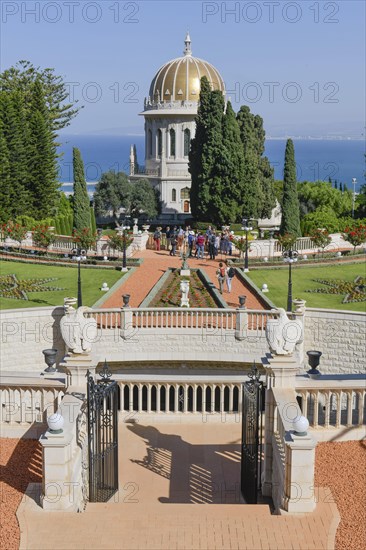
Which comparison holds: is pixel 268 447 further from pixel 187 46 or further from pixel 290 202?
pixel 187 46

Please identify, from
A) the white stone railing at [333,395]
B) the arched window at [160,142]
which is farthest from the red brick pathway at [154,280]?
the arched window at [160,142]

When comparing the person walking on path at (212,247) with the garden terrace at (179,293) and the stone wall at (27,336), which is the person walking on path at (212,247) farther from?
the stone wall at (27,336)

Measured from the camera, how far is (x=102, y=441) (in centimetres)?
1162

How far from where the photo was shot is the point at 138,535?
938cm

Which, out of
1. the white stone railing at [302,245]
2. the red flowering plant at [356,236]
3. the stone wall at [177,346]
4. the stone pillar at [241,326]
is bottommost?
the stone wall at [177,346]

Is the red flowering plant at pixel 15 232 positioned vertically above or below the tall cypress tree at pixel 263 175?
below

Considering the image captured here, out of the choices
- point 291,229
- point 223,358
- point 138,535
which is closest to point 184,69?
point 291,229

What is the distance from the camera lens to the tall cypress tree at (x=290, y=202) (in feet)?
163

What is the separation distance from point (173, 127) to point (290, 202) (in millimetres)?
31423

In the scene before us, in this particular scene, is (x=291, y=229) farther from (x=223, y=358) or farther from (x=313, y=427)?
(x=313, y=427)

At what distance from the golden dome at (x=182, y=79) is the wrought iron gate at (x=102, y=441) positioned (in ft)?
228

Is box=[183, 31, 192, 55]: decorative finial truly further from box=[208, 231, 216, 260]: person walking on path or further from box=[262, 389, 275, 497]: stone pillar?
box=[262, 389, 275, 497]: stone pillar

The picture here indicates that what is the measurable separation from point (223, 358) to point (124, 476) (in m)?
12.1

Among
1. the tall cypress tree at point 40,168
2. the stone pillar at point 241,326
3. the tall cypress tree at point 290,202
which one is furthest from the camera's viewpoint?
the tall cypress tree at point 40,168
